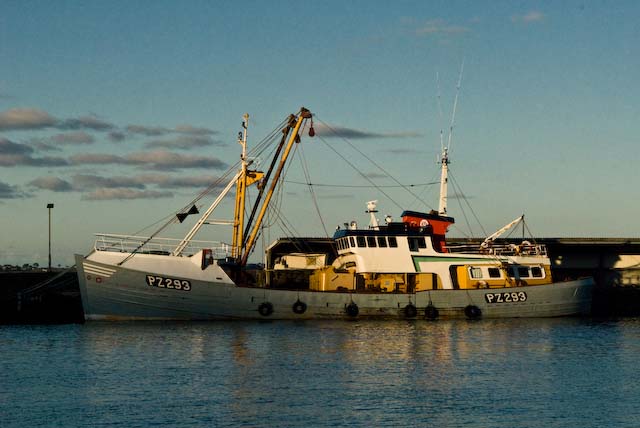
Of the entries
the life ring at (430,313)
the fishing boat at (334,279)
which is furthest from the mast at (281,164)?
the life ring at (430,313)

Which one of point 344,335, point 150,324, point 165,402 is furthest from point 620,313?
Result: point 165,402

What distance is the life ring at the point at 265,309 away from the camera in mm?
52109

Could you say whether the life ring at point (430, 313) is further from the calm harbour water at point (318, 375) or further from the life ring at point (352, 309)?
the life ring at point (352, 309)

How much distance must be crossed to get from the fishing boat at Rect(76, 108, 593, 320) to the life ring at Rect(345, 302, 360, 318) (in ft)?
0.22

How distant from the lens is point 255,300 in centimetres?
5206

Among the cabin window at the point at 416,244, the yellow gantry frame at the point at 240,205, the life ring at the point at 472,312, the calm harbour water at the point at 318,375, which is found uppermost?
the yellow gantry frame at the point at 240,205

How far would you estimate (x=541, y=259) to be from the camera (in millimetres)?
56969

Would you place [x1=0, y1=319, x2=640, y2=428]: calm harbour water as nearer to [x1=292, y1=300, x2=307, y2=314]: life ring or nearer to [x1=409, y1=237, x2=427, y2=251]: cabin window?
[x1=292, y1=300, x2=307, y2=314]: life ring

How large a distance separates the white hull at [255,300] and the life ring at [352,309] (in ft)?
0.23

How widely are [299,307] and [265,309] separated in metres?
2.01

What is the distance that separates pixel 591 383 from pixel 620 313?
40.0m

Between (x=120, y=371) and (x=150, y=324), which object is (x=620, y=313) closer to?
(x=150, y=324)

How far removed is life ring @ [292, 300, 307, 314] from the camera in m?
52.4

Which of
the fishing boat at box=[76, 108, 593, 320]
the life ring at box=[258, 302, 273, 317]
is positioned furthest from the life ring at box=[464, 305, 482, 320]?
the life ring at box=[258, 302, 273, 317]
